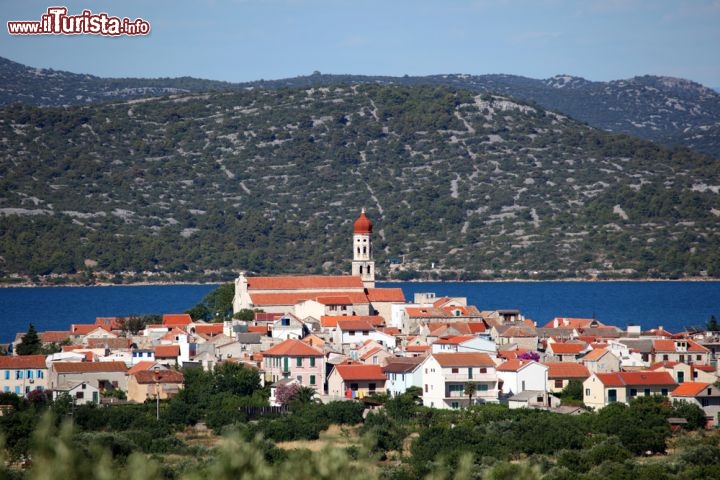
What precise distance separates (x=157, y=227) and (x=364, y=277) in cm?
11140

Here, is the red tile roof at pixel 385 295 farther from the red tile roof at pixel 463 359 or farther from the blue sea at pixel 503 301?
the red tile roof at pixel 463 359

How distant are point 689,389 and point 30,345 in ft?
94.4

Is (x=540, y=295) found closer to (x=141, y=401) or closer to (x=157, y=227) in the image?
(x=157, y=227)

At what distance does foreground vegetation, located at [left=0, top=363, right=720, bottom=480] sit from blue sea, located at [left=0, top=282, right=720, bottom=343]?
39090 mm

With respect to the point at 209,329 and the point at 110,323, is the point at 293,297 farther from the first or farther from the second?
the point at 209,329

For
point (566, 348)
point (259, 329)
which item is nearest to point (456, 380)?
point (566, 348)

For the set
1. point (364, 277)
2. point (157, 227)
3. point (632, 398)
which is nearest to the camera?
point (632, 398)

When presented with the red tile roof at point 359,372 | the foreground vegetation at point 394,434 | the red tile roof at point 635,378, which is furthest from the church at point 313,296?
the red tile roof at point 635,378

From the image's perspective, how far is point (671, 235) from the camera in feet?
600

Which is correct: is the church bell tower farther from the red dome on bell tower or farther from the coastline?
the coastline

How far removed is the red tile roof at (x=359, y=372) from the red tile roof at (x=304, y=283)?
23777 millimetres

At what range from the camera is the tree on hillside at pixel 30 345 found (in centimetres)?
6400

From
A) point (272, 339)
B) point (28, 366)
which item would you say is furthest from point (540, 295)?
point (28, 366)

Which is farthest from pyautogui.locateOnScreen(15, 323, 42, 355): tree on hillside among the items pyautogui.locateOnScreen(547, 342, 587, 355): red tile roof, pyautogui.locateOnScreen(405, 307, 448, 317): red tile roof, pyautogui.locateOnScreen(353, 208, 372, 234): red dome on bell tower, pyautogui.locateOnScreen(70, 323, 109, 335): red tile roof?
pyautogui.locateOnScreen(353, 208, 372, 234): red dome on bell tower
